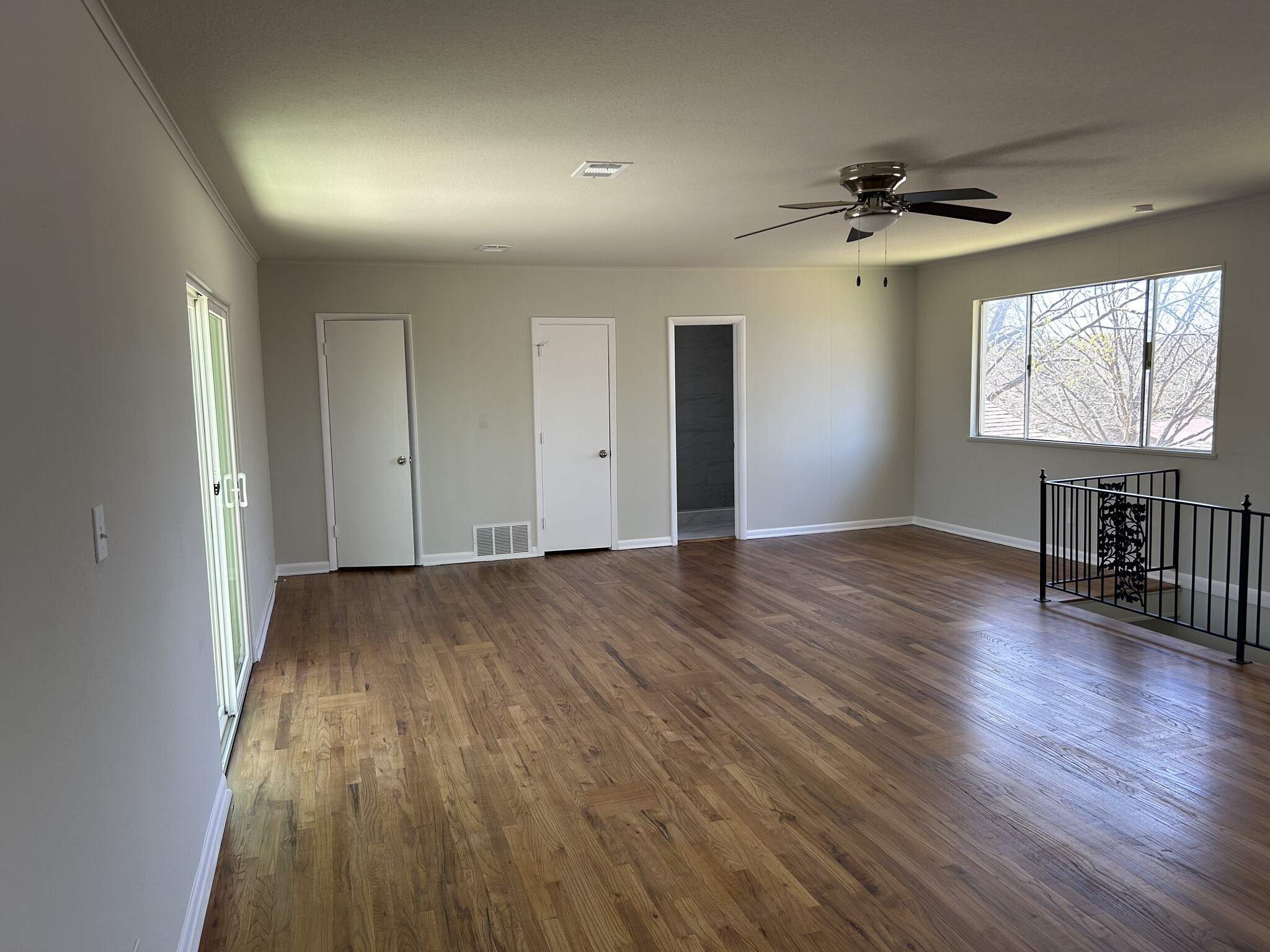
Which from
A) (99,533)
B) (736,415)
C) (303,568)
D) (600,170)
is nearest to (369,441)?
(303,568)

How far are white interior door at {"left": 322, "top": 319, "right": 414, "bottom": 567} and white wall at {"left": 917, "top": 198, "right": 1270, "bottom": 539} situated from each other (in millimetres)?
5011

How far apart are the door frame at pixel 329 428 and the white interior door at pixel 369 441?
2 centimetres

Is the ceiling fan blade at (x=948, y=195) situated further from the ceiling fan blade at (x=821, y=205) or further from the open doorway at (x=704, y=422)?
the open doorway at (x=704, y=422)

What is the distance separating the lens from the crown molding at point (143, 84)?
2178 millimetres

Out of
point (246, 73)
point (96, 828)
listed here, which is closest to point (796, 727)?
point (96, 828)

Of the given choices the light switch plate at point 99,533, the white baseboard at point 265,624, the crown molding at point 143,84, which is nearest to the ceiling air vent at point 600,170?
the crown molding at point 143,84

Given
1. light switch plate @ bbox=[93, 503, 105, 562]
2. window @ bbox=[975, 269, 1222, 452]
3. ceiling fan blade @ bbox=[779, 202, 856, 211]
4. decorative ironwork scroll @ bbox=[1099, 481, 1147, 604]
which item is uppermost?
ceiling fan blade @ bbox=[779, 202, 856, 211]

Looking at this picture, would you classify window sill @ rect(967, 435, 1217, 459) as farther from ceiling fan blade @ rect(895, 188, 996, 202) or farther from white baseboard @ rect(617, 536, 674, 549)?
ceiling fan blade @ rect(895, 188, 996, 202)

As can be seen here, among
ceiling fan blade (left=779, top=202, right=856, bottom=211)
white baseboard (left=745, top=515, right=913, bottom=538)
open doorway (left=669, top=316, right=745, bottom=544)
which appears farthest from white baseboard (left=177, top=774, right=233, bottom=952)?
open doorway (left=669, top=316, right=745, bottom=544)

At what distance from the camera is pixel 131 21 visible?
2.30m

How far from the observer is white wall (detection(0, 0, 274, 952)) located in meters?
1.34

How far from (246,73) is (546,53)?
97 cm

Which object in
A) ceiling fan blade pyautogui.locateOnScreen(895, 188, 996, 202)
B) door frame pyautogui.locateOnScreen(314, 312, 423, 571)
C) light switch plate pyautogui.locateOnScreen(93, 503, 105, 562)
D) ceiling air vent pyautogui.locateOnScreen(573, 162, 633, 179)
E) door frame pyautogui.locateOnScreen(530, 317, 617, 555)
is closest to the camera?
light switch plate pyautogui.locateOnScreen(93, 503, 105, 562)

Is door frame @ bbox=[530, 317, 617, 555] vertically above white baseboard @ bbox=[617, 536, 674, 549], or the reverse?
door frame @ bbox=[530, 317, 617, 555]
